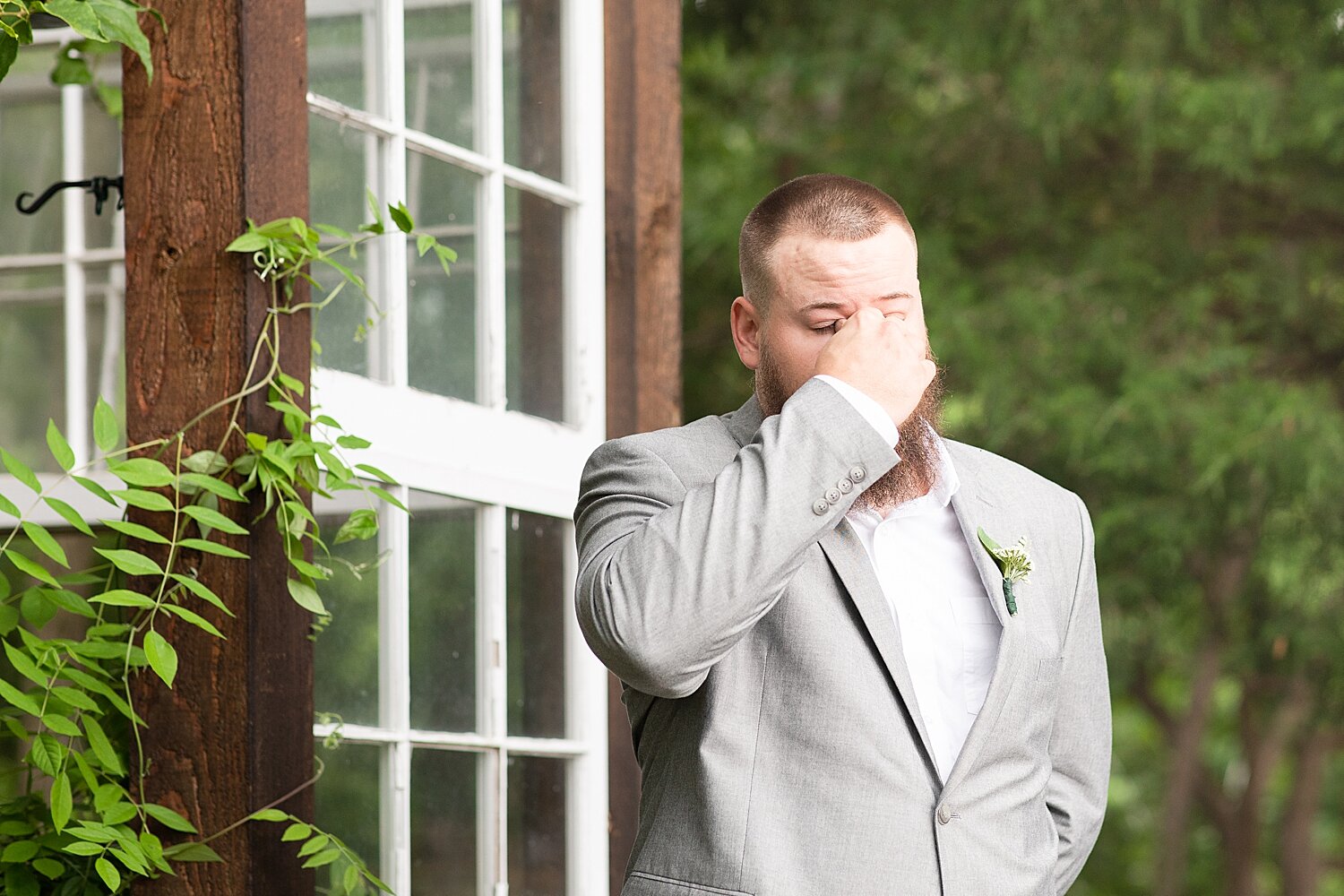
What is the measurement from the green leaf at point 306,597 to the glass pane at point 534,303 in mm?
891

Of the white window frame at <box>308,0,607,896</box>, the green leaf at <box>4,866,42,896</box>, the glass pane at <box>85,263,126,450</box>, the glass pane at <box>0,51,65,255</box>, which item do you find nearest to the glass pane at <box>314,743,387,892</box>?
the white window frame at <box>308,0,607,896</box>

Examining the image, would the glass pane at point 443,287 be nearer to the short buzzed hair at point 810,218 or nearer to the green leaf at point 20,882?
the short buzzed hair at point 810,218

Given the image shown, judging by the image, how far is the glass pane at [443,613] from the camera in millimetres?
2938

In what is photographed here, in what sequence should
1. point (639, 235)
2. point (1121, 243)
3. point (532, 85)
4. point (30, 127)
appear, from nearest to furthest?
point (532, 85), point (639, 235), point (30, 127), point (1121, 243)

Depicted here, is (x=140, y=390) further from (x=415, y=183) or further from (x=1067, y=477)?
(x=1067, y=477)

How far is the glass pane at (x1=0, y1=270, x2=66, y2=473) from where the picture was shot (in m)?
3.74

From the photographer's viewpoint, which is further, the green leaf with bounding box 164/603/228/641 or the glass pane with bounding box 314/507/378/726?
the glass pane with bounding box 314/507/378/726

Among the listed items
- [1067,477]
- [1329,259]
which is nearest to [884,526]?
[1067,477]

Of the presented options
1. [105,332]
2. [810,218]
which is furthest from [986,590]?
[105,332]

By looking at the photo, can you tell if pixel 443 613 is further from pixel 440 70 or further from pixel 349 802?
pixel 440 70

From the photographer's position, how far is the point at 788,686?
6.50 feet

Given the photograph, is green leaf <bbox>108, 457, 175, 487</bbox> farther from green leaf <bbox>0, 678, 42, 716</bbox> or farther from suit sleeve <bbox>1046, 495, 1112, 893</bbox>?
suit sleeve <bbox>1046, 495, 1112, 893</bbox>

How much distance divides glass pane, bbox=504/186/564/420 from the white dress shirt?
124 cm

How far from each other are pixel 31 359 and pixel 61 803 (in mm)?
1821
